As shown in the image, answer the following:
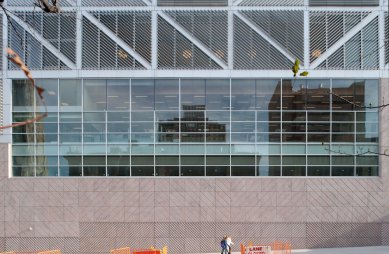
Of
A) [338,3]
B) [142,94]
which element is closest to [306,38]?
[338,3]

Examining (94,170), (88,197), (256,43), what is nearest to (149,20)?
(256,43)

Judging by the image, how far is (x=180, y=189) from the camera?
22.6m

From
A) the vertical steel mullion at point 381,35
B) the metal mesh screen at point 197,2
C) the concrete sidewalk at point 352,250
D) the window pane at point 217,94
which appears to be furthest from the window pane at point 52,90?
the vertical steel mullion at point 381,35

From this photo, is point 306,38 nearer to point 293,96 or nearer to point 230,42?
point 293,96

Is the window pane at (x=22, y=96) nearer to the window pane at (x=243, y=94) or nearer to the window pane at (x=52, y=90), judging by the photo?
the window pane at (x=52, y=90)

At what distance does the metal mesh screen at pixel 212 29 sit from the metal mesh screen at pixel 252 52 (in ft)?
2.05

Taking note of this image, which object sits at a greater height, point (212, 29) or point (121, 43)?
point (212, 29)

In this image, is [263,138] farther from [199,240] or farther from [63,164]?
[63,164]

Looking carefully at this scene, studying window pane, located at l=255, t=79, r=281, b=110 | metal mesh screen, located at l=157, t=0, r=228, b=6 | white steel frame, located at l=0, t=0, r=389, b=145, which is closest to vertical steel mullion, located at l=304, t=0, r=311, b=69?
white steel frame, located at l=0, t=0, r=389, b=145

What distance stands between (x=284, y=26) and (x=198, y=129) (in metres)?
7.58

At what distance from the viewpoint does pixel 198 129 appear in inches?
896

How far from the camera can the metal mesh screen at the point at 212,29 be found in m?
22.7

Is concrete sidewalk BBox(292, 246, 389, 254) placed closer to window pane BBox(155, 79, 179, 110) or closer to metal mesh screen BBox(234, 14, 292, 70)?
metal mesh screen BBox(234, 14, 292, 70)

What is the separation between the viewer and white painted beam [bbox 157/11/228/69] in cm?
2258
